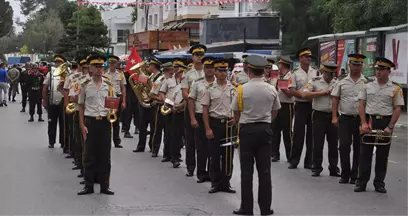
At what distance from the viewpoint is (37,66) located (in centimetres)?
2642

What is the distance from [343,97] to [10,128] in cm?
1275

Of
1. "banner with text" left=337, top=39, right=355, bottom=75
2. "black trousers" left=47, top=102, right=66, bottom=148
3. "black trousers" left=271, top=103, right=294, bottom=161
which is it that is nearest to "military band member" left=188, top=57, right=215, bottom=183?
"black trousers" left=271, top=103, right=294, bottom=161

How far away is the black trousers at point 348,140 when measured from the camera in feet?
38.8

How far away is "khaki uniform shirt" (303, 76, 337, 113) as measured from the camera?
12.6 meters

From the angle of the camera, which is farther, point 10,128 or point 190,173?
point 10,128

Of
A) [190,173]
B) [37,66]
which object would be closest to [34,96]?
[37,66]

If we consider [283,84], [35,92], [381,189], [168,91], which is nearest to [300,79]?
[283,84]

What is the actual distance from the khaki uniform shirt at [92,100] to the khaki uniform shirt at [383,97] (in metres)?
3.79

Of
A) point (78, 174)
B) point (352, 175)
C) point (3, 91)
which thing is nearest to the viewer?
point (352, 175)

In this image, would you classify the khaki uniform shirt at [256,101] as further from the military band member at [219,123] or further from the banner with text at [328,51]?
the banner with text at [328,51]

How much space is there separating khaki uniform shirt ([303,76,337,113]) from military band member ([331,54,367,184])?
56 cm

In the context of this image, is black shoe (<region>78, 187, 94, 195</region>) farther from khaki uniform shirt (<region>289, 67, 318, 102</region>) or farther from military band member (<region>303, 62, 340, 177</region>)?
khaki uniform shirt (<region>289, 67, 318, 102</region>)

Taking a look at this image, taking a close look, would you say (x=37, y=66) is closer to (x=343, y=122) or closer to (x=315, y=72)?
(x=315, y=72)

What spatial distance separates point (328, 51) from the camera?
98.7ft
